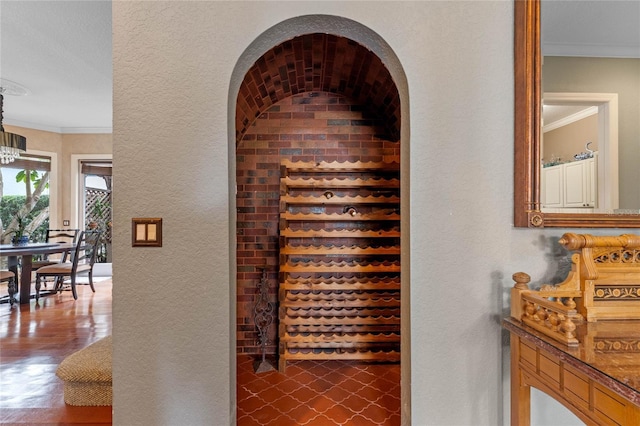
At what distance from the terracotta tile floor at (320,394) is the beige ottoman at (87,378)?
0.80 m

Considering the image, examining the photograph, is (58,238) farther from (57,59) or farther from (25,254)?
(57,59)

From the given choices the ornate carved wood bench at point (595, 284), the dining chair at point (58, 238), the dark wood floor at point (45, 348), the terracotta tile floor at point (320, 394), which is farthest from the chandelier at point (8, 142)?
the ornate carved wood bench at point (595, 284)

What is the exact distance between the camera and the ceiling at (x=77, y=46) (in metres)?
1.38

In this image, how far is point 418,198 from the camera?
53.7 inches

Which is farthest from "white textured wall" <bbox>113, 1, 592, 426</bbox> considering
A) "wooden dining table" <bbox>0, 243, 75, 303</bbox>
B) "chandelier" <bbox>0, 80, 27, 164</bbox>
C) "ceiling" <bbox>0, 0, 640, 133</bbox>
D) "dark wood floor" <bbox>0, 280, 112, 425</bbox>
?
"wooden dining table" <bbox>0, 243, 75, 303</bbox>

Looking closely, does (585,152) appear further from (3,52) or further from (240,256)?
(3,52)

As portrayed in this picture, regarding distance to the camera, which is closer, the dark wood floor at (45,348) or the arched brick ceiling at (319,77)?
the dark wood floor at (45,348)

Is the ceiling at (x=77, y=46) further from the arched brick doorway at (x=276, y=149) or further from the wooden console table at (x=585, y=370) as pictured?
the arched brick doorway at (x=276, y=149)

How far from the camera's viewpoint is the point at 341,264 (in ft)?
8.28

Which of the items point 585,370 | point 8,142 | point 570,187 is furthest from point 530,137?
point 8,142

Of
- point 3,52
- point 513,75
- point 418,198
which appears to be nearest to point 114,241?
point 418,198

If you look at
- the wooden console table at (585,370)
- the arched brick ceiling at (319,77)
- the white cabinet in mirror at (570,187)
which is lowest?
the wooden console table at (585,370)

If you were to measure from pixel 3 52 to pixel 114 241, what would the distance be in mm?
2909

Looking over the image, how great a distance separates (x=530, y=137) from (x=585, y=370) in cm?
88
